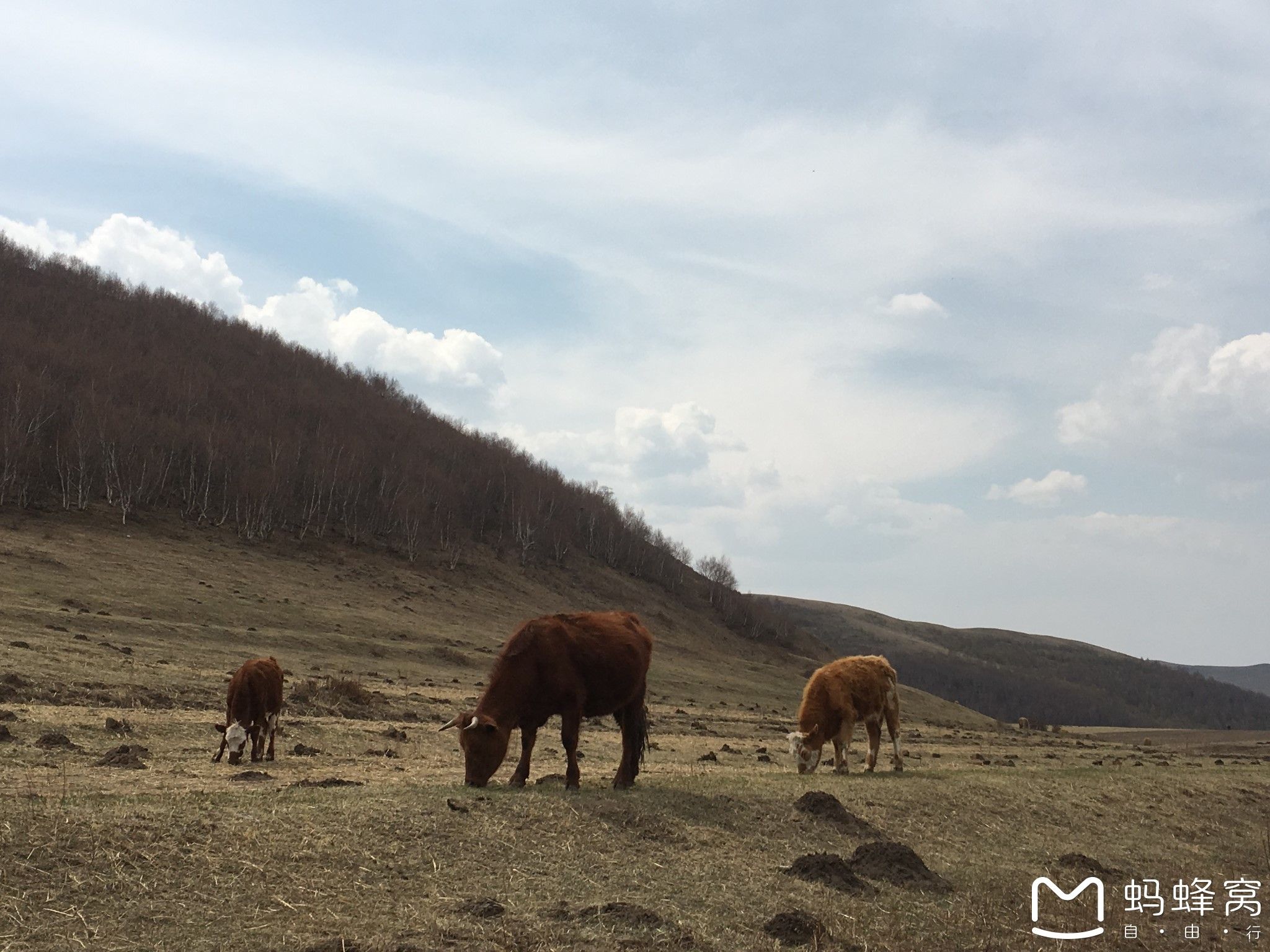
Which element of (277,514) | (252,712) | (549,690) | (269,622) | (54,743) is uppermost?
(277,514)

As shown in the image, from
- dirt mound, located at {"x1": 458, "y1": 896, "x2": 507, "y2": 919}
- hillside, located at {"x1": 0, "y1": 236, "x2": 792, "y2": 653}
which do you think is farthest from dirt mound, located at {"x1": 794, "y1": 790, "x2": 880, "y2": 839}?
hillside, located at {"x1": 0, "y1": 236, "x2": 792, "y2": 653}

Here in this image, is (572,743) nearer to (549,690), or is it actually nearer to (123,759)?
(549,690)

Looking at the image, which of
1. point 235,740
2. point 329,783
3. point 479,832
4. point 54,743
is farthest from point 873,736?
point 54,743

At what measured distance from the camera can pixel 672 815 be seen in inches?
533

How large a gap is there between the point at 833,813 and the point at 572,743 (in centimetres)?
428

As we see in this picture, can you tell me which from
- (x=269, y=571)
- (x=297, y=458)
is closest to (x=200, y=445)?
(x=297, y=458)

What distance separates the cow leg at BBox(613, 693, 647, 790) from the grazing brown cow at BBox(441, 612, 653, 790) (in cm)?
2

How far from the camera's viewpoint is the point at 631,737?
54.1 feet

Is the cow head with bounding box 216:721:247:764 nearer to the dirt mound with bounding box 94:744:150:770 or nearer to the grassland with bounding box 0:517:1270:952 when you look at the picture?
the grassland with bounding box 0:517:1270:952

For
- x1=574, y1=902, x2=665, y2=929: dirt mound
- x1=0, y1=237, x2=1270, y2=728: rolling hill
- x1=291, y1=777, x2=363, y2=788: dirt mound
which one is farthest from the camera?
x1=0, y1=237, x2=1270, y2=728: rolling hill

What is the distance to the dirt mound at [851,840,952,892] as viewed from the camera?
41.1 ft

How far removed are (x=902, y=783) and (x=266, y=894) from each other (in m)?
13.2

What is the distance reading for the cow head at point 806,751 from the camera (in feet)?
70.8

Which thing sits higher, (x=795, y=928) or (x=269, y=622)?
(x=795, y=928)
